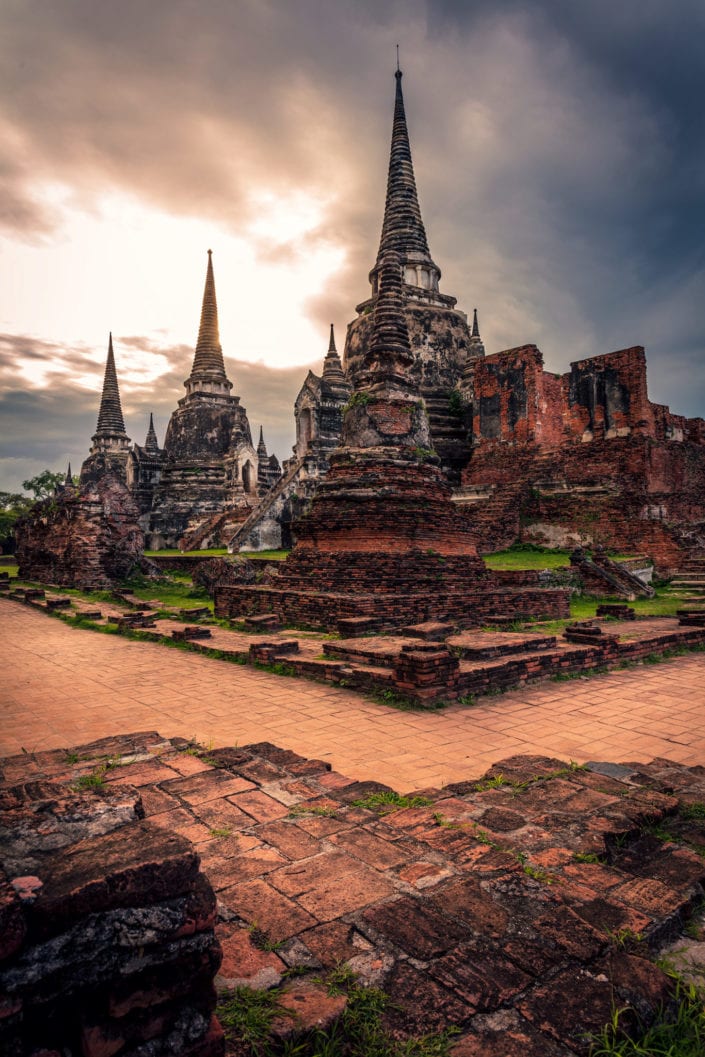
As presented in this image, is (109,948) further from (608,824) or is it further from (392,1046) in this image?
(608,824)

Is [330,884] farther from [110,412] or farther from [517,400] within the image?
[110,412]

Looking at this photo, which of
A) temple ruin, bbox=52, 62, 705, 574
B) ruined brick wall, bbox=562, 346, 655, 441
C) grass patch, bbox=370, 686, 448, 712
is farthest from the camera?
ruined brick wall, bbox=562, 346, 655, 441

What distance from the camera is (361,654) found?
6.61 meters

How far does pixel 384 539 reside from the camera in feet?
33.8

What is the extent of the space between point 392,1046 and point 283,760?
2.16 m

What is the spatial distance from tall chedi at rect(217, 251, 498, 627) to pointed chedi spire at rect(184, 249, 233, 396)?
2568 cm

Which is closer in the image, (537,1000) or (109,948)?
(109,948)

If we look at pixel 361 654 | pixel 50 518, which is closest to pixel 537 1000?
pixel 361 654

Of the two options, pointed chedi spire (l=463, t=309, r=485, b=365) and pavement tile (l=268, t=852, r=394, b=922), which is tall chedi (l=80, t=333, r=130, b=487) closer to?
pointed chedi spire (l=463, t=309, r=485, b=365)

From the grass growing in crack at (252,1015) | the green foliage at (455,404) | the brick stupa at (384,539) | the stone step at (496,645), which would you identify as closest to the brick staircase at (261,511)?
the green foliage at (455,404)

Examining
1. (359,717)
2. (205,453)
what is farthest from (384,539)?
(205,453)

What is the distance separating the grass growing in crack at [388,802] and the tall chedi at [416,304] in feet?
66.9

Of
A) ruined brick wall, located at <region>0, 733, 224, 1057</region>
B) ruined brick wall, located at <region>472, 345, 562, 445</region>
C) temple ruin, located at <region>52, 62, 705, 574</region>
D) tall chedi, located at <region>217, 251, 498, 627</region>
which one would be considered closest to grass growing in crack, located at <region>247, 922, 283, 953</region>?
ruined brick wall, located at <region>0, 733, 224, 1057</region>

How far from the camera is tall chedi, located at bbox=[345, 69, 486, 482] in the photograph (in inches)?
934
